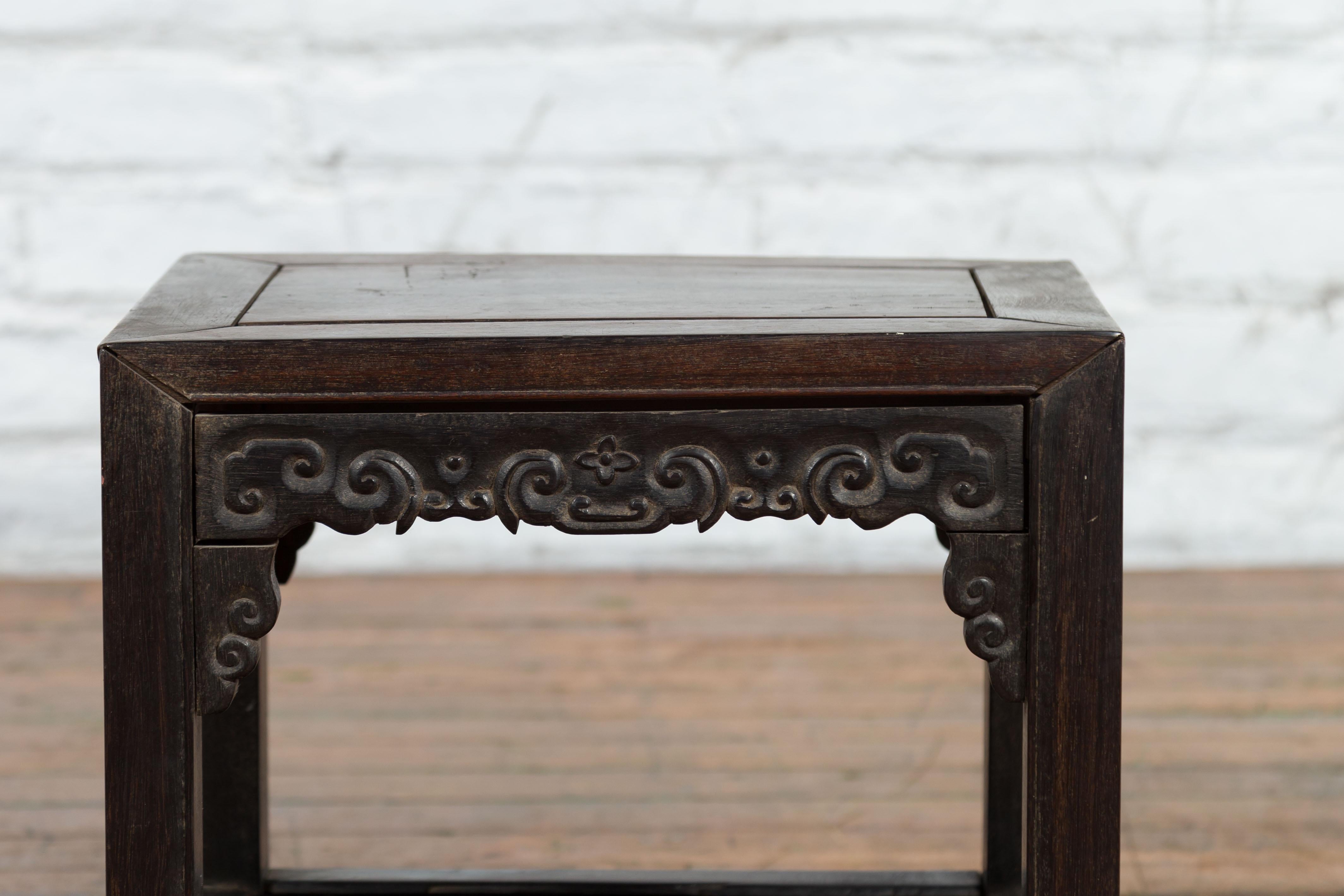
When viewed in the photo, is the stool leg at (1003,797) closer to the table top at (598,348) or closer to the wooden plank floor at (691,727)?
the wooden plank floor at (691,727)

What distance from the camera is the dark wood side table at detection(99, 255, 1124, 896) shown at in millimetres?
760

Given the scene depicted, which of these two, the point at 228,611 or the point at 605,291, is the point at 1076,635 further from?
the point at 228,611

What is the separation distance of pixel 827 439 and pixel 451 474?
0.67ft

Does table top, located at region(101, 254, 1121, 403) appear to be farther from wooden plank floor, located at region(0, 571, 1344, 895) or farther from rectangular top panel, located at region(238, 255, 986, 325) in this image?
wooden plank floor, located at region(0, 571, 1344, 895)

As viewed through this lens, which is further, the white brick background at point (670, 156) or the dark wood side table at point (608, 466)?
the white brick background at point (670, 156)

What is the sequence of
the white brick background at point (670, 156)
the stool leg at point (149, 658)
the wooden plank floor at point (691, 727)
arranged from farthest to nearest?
1. the white brick background at point (670, 156)
2. the wooden plank floor at point (691, 727)
3. the stool leg at point (149, 658)

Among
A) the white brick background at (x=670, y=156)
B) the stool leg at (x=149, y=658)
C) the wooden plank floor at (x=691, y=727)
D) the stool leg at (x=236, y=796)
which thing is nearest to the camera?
the stool leg at (x=149, y=658)

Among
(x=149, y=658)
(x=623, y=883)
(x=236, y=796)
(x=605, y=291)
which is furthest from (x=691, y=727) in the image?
(x=149, y=658)

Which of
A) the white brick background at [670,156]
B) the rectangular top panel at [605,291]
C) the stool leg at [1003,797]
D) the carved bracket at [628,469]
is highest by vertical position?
the white brick background at [670,156]

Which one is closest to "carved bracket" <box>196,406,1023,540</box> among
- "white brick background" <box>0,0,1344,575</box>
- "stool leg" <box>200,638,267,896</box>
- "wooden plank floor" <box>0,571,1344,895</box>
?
"stool leg" <box>200,638,267,896</box>

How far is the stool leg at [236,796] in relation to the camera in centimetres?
103

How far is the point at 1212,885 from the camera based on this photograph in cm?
116

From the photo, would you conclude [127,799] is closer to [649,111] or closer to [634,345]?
[634,345]

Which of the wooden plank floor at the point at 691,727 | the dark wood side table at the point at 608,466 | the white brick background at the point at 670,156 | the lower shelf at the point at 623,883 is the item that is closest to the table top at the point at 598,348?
the dark wood side table at the point at 608,466
